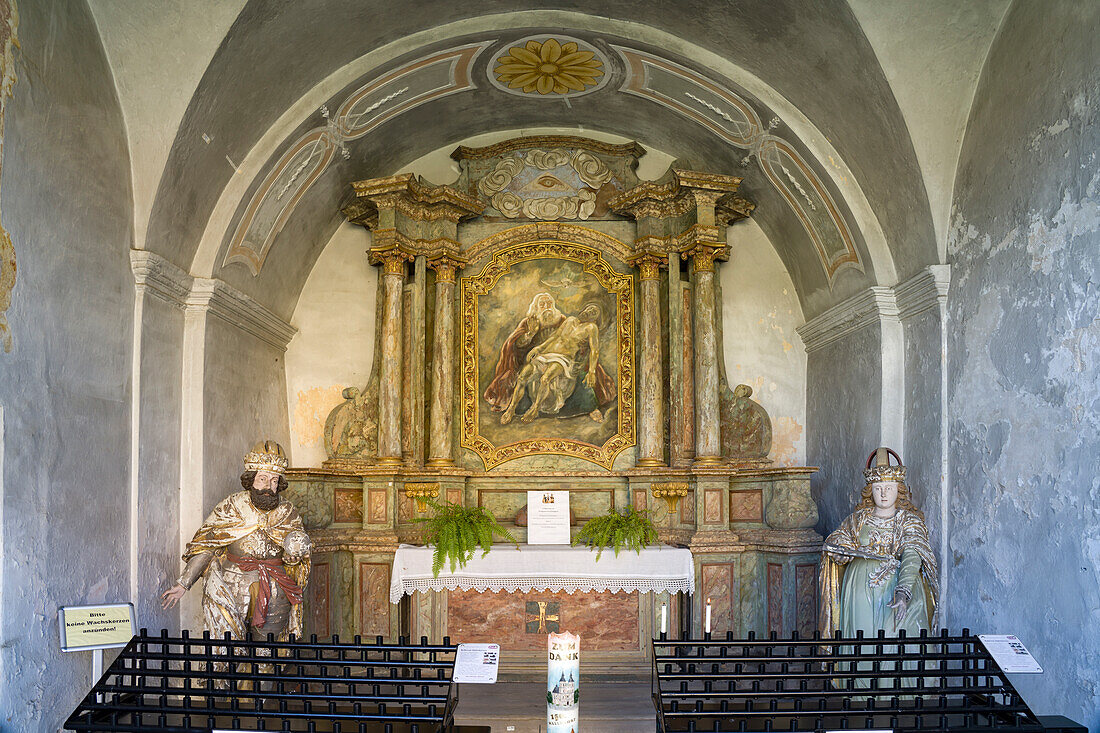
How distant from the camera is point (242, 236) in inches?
285

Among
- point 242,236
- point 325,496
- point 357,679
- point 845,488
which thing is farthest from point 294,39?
point 845,488

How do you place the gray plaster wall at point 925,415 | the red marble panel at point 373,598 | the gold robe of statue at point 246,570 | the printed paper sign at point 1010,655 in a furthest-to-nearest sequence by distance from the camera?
1. the red marble panel at point 373,598
2. the gray plaster wall at point 925,415
3. the gold robe of statue at point 246,570
4. the printed paper sign at point 1010,655

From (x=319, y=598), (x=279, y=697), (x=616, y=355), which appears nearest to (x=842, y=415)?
(x=616, y=355)

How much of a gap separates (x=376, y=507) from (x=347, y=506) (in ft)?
1.21

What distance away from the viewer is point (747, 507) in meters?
7.68

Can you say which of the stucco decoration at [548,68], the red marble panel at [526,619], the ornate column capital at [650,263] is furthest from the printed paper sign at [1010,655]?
the stucco decoration at [548,68]

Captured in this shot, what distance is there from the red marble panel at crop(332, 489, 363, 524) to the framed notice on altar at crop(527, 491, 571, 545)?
4.93 ft

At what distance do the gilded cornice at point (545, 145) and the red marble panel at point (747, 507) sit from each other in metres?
3.59

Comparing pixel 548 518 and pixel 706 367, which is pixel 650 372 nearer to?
pixel 706 367

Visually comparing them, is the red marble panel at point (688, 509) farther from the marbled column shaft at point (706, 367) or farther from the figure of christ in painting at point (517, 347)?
the figure of christ in painting at point (517, 347)

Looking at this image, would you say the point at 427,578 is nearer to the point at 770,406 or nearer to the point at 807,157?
the point at 770,406

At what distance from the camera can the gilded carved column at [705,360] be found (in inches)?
313

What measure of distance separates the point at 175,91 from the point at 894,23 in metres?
4.73

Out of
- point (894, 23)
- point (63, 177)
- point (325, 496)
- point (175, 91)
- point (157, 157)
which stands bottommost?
point (325, 496)
